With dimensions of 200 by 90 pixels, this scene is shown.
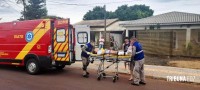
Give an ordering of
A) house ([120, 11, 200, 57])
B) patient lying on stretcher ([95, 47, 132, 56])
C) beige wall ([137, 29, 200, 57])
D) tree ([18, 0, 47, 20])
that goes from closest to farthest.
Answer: patient lying on stretcher ([95, 47, 132, 56])
beige wall ([137, 29, 200, 57])
house ([120, 11, 200, 57])
tree ([18, 0, 47, 20])

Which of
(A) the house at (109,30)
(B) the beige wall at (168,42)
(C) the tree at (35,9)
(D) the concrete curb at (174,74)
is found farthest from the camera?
(C) the tree at (35,9)

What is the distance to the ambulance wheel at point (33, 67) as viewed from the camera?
11695 millimetres

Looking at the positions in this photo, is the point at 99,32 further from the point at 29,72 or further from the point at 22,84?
the point at 22,84

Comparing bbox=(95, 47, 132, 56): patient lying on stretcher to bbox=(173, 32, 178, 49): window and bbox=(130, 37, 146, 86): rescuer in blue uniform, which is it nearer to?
bbox=(130, 37, 146, 86): rescuer in blue uniform

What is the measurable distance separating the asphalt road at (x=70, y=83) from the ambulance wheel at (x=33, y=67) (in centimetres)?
27

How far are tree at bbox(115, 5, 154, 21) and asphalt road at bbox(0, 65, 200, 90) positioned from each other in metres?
44.6

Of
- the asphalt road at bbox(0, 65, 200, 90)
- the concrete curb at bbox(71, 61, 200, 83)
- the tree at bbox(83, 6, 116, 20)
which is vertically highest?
the tree at bbox(83, 6, 116, 20)

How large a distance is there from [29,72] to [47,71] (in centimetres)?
115

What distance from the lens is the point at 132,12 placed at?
5628 cm

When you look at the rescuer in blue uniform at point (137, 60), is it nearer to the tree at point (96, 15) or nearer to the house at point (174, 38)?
the house at point (174, 38)

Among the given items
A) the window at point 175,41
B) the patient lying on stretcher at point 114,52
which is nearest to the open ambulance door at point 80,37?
the patient lying on stretcher at point 114,52

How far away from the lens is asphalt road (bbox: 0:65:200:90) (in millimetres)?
9250

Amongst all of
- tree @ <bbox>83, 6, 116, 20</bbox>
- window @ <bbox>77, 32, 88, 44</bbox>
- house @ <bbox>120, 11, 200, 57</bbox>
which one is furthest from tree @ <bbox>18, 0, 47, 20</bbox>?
window @ <bbox>77, 32, 88, 44</bbox>

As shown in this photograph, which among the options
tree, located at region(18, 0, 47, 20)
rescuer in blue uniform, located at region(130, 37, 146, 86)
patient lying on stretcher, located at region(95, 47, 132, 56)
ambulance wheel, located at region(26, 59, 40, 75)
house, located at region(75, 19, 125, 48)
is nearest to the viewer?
rescuer in blue uniform, located at region(130, 37, 146, 86)
